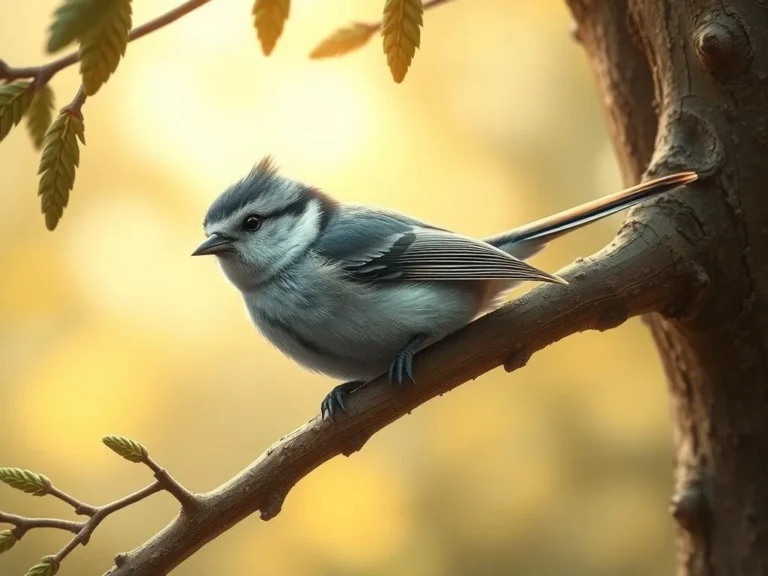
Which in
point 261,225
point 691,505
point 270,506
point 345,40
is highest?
point 345,40

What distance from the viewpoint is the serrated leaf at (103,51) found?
0.63 meters

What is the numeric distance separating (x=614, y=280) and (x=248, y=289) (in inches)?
25.5

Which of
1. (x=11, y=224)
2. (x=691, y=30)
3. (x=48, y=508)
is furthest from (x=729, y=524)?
(x=11, y=224)

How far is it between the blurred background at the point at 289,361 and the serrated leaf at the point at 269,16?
3.85 feet

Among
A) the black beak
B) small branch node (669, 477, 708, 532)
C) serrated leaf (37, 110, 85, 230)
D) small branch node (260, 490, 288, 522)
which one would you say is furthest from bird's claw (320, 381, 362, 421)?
small branch node (669, 477, 708, 532)

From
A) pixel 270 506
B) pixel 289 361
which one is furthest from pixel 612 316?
pixel 289 361

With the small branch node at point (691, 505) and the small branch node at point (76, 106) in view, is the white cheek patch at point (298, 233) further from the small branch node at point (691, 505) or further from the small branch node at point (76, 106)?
the small branch node at point (691, 505)

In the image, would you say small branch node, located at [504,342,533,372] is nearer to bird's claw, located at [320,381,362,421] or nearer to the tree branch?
the tree branch

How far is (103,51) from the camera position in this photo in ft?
2.12

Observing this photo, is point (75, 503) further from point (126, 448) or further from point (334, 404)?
point (334, 404)

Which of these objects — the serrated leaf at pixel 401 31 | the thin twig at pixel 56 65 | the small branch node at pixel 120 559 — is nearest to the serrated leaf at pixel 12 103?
the thin twig at pixel 56 65

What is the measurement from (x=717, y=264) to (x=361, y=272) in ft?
1.89

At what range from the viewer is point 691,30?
1.27 m

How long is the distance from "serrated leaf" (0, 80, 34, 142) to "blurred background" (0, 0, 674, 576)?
109 cm
